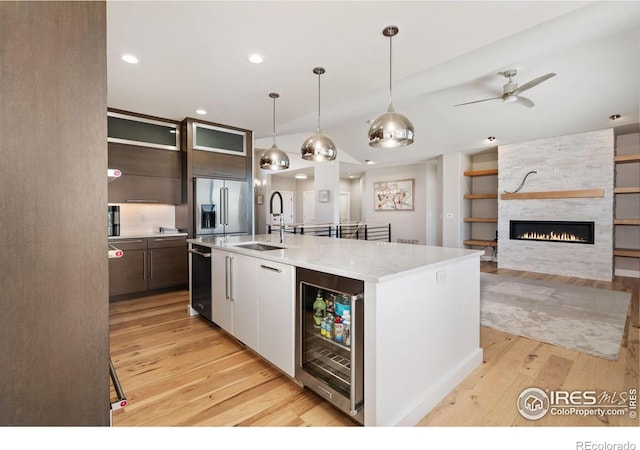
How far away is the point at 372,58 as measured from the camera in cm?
276

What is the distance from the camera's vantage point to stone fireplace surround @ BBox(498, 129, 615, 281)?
4984 mm

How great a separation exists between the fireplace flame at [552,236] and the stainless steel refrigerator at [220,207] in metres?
5.28

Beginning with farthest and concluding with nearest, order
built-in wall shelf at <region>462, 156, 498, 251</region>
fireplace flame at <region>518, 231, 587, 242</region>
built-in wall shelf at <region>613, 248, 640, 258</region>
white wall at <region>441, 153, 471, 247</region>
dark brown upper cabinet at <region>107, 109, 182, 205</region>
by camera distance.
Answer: white wall at <region>441, 153, 471, 247</region> → built-in wall shelf at <region>462, 156, 498, 251</region> → fireplace flame at <region>518, 231, 587, 242</region> → built-in wall shelf at <region>613, 248, 640, 258</region> → dark brown upper cabinet at <region>107, 109, 182, 205</region>

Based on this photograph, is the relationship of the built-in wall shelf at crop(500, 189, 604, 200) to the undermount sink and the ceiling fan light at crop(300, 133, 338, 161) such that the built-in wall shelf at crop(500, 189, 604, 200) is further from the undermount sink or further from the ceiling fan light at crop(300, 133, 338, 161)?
the undermount sink

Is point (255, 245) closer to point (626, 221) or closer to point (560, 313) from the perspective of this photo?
point (560, 313)

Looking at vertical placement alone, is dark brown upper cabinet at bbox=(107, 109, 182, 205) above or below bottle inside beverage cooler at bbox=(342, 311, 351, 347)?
above

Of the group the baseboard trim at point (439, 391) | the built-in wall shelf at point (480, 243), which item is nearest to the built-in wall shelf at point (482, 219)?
the built-in wall shelf at point (480, 243)

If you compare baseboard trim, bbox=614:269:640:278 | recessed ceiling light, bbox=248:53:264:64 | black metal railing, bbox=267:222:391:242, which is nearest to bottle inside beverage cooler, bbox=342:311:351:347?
recessed ceiling light, bbox=248:53:264:64

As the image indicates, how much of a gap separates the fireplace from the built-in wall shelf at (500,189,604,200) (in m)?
0.46

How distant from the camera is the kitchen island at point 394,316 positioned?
4.81 ft

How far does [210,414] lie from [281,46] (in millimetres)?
2722

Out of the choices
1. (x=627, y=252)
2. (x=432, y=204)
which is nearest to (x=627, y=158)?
(x=627, y=252)
